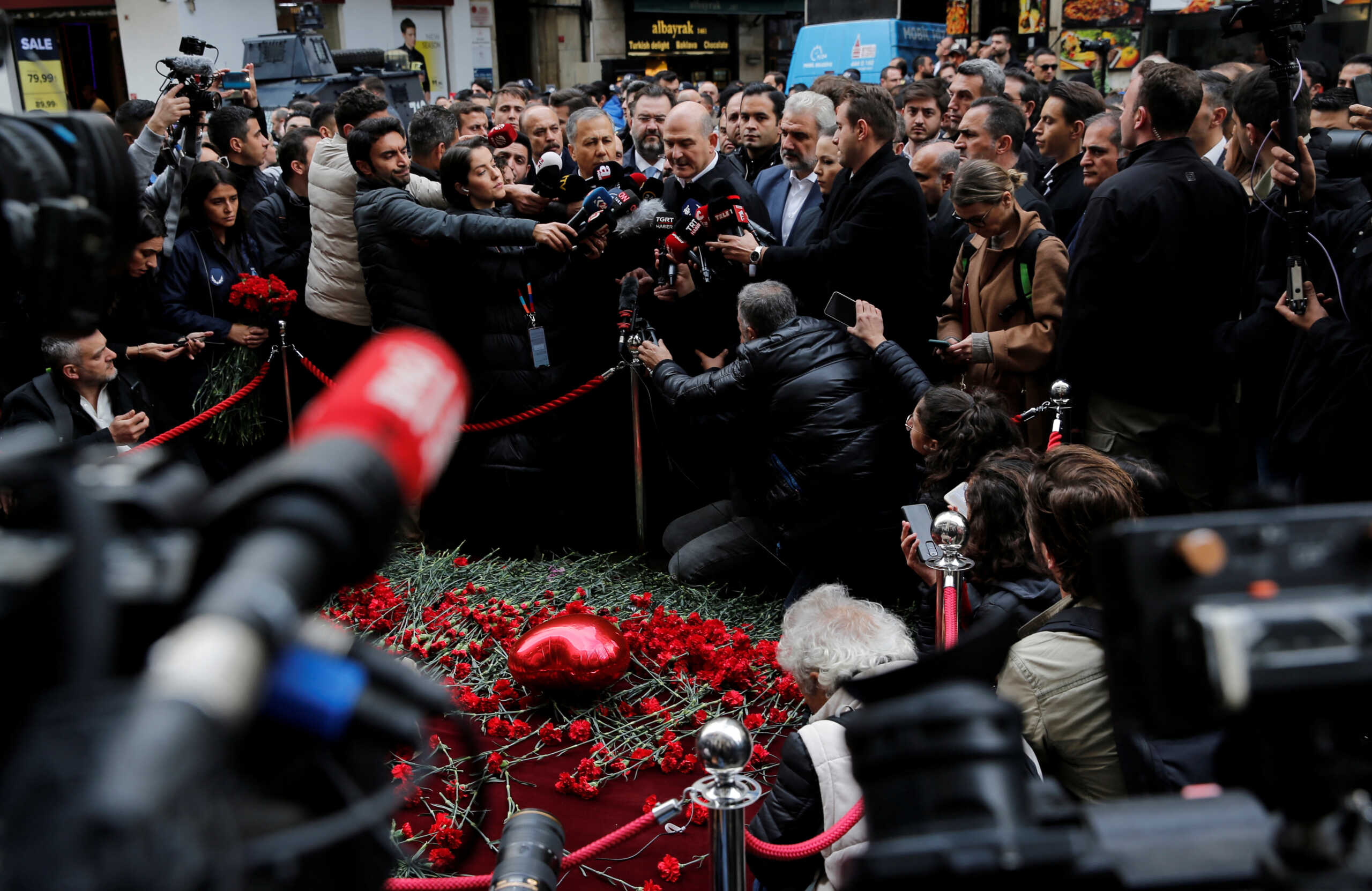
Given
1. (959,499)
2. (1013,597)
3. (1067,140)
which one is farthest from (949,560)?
(1067,140)

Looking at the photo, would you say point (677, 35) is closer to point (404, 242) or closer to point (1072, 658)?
point (404, 242)

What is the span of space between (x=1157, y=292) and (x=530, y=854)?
3111 mm

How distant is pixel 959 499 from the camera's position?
328 cm

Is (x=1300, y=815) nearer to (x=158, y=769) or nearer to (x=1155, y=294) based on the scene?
(x=158, y=769)

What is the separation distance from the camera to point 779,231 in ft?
19.4

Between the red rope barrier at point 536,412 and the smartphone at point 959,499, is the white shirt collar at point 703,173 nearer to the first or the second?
the red rope barrier at point 536,412

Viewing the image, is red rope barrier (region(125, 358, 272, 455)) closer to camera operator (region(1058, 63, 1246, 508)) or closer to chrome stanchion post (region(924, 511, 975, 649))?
chrome stanchion post (region(924, 511, 975, 649))

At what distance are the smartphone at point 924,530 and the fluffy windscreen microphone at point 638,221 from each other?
2355mm

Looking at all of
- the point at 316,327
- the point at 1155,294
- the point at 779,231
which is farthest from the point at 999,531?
the point at 316,327

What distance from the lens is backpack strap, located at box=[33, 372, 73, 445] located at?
4402mm

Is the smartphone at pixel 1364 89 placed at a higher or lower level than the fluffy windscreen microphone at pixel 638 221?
higher

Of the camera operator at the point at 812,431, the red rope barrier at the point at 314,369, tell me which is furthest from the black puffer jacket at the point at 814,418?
the red rope barrier at the point at 314,369

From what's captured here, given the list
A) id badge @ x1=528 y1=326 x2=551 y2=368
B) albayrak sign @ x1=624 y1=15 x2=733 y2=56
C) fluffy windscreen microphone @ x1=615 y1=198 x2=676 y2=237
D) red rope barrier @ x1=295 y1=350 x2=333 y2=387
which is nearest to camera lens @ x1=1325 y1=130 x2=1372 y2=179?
fluffy windscreen microphone @ x1=615 y1=198 x2=676 y2=237

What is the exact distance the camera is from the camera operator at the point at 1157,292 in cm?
403
